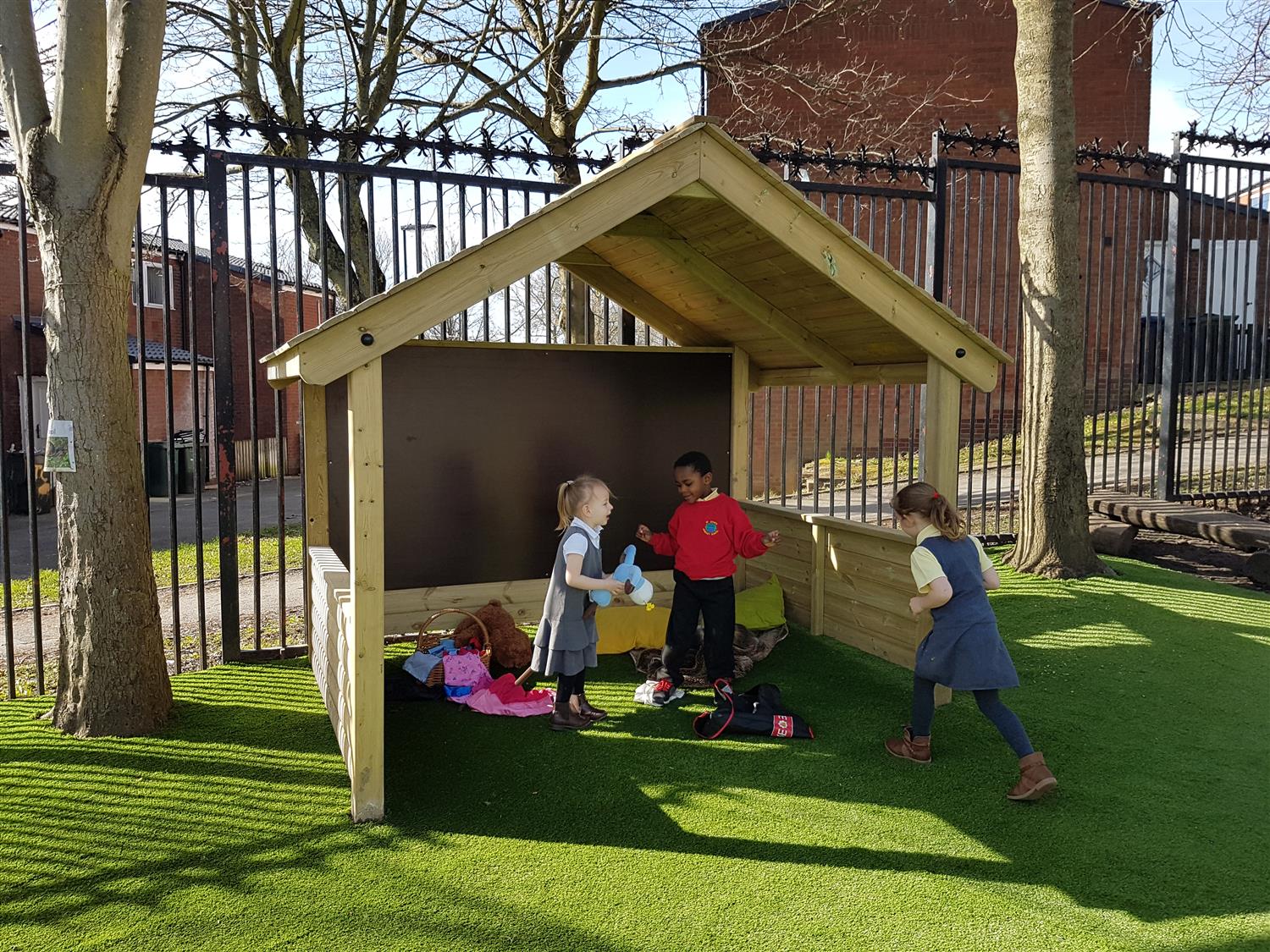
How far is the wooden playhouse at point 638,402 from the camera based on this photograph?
14.2 feet

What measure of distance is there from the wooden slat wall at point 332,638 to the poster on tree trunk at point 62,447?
142 centimetres

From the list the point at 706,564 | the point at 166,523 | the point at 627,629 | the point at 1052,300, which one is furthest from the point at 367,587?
the point at 166,523

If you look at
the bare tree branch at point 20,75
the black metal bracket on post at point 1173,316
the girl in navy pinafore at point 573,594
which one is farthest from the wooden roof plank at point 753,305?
the black metal bracket on post at point 1173,316

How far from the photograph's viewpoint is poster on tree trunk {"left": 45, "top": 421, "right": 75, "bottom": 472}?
4.78m

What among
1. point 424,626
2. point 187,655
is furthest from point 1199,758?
point 187,655

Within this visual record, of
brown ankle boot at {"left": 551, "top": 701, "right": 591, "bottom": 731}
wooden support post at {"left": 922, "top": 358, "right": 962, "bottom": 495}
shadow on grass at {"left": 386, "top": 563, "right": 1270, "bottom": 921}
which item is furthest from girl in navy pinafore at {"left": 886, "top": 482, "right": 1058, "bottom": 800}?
brown ankle boot at {"left": 551, "top": 701, "right": 591, "bottom": 731}

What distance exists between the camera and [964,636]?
425 cm

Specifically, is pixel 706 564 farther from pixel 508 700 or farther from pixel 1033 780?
pixel 1033 780

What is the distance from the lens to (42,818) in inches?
159

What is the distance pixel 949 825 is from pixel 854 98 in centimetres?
1852

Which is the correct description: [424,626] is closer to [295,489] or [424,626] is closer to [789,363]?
[789,363]

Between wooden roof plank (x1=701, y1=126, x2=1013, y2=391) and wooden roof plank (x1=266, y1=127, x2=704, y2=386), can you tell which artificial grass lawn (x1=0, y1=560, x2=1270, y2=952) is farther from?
wooden roof plank (x1=701, y1=126, x2=1013, y2=391)

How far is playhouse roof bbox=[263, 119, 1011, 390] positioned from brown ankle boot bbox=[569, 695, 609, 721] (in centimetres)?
235

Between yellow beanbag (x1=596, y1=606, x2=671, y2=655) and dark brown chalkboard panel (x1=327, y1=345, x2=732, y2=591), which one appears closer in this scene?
dark brown chalkboard panel (x1=327, y1=345, x2=732, y2=591)
